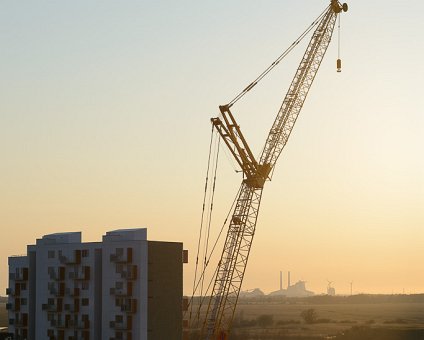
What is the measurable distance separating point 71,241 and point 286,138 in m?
50.5

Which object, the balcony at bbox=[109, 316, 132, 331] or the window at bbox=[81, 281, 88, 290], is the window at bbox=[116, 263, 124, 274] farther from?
the window at bbox=[81, 281, 88, 290]

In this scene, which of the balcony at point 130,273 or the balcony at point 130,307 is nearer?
the balcony at point 130,307

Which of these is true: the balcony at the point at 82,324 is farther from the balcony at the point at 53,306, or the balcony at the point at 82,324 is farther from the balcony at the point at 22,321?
the balcony at the point at 22,321

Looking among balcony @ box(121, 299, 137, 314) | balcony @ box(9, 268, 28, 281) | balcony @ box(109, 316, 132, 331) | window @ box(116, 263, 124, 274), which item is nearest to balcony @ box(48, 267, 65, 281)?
balcony @ box(9, 268, 28, 281)

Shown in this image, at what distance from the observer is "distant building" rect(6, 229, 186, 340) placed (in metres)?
150

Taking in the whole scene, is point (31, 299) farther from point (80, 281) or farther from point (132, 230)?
point (132, 230)

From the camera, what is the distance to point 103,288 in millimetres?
156125

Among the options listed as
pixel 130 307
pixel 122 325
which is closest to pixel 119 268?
pixel 130 307

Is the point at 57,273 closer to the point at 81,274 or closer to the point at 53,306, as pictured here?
the point at 53,306

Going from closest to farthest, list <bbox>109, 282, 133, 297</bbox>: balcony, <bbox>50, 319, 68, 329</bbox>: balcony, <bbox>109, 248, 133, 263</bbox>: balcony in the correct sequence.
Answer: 1. <bbox>109, 282, 133, 297</bbox>: balcony
2. <bbox>109, 248, 133, 263</bbox>: balcony
3. <bbox>50, 319, 68, 329</bbox>: balcony

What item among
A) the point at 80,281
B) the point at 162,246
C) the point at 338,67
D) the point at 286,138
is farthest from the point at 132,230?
the point at 338,67

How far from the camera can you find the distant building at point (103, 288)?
150 m

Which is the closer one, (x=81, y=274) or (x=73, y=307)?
(x=81, y=274)

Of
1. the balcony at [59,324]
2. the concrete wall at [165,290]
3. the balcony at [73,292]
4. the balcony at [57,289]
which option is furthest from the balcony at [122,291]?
the balcony at [59,324]
